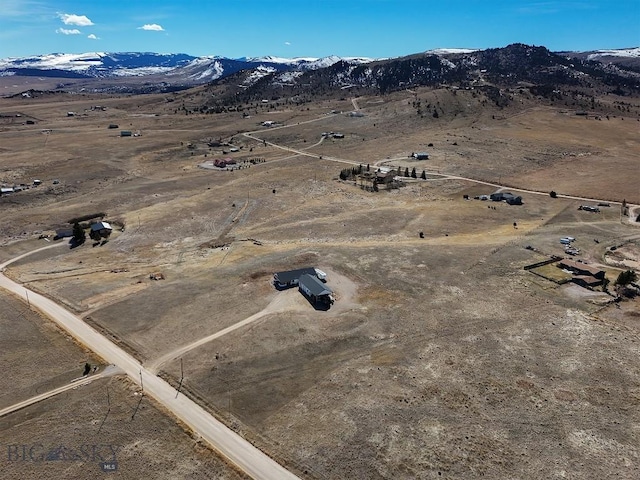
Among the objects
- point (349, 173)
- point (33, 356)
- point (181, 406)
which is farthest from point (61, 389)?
point (349, 173)

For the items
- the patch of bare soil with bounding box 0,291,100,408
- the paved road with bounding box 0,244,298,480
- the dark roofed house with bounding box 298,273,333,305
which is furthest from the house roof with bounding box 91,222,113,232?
the dark roofed house with bounding box 298,273,333,305

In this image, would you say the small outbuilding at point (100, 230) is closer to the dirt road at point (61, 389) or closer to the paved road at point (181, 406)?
the paved road at point (181, 406)

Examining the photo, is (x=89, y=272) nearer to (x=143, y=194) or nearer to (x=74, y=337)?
(x=74, y=337)

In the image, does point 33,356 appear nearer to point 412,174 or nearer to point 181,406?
point 181,406

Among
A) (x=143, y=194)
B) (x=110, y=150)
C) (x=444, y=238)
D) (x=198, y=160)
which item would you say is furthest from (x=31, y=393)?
(x=110, y=150)

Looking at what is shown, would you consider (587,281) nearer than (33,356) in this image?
No

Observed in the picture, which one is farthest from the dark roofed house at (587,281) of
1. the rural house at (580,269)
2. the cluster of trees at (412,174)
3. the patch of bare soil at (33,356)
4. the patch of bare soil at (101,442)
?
the patch of bare soil at (33,356)
